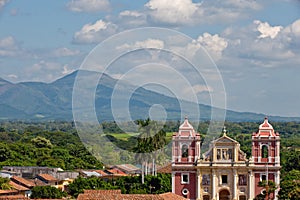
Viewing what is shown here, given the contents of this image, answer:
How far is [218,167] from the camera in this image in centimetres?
6144

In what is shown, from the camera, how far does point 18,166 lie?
83562 mm

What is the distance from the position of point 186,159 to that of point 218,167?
7.28 feet

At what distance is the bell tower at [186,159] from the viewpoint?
201 feet

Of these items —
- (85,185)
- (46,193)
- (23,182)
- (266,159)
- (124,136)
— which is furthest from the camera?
(124,136)

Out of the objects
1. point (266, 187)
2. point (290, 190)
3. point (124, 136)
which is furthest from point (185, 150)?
point (124, 136)

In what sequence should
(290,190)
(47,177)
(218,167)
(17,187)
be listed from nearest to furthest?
1. (290,190)
2. (218,167)
3. (17,187)
4. (47,177)

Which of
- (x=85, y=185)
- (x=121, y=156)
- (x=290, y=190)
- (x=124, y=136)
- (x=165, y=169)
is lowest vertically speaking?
(x=85, y=185)

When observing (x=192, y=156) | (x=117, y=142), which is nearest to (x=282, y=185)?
(x=192, y=156)

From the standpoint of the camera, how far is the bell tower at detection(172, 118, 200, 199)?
6119 cm

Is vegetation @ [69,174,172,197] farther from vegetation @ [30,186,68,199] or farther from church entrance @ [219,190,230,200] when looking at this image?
church entrance @ [219,190,230,200]

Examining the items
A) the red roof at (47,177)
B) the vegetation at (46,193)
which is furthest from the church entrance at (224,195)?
the red roof at (47,177)

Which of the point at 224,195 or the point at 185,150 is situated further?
the point at 185,150

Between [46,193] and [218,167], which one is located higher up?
[218,167]

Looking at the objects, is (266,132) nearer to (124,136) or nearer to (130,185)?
(130,185)
